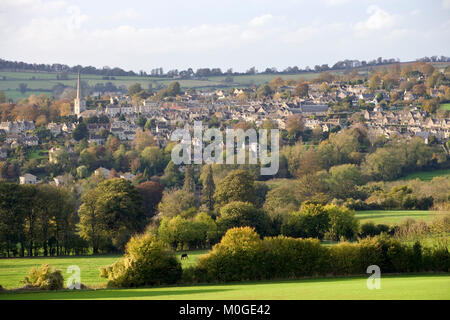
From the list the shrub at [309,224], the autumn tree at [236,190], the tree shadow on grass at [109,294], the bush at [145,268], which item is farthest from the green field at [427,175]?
the tree shadow on grass at [109,294]

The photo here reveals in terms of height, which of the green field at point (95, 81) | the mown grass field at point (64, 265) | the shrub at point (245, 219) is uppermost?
the green field at point (95, 81)

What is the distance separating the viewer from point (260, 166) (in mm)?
58406

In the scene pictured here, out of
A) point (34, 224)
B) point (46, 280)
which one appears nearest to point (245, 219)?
point (34, 224)

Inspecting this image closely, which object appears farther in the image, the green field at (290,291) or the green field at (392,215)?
the green field at (392,215)

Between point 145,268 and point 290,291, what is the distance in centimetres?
588

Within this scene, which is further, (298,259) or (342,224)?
(342,224)

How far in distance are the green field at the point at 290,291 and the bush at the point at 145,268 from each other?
37.5 inches

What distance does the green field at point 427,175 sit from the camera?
54781 millimetres

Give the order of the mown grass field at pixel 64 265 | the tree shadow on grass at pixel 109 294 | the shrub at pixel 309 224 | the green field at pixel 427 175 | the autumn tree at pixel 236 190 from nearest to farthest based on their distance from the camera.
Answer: the tree shadow on grass at pixel 109 294 < the mown grass field at pixel 64 265 < the shrub at pixel 309 224 < the autumn tree at pixel 236 190 < the green field at pixel 427 175

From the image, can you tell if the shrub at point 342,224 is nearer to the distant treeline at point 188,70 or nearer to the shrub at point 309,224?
→ the shrub at point 309,224

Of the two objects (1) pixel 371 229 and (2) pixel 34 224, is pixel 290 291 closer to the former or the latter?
(1) pixel 371 229

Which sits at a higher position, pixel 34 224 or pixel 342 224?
pixel 342 224

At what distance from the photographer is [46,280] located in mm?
20828

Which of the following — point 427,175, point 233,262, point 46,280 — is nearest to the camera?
point 46,280
